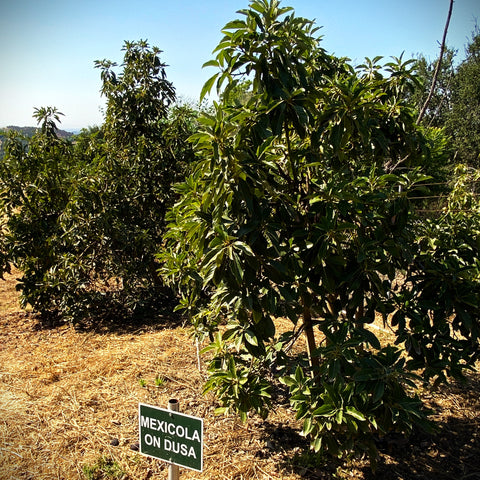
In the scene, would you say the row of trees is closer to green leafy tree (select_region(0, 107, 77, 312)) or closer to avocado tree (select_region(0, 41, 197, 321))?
avocado tree (select_region(0, 41, 197, 321))

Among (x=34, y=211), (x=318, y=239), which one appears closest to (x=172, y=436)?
(x=318, y=239)

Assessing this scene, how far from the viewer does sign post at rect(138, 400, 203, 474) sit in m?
1.72

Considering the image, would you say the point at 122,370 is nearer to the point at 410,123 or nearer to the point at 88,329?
the point at 88,329

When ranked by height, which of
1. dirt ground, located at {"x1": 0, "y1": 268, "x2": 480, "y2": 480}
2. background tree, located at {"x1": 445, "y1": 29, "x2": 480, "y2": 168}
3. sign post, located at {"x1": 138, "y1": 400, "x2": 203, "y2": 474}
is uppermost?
background tree, located at {"x1": 445, "y1": 29, "x2": 480, "y2": 168}

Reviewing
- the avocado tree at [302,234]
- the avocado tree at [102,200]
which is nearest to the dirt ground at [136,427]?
the avocado tree at [302,234]

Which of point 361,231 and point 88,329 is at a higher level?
point 361,231

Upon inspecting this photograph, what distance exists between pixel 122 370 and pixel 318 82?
3.16 metres

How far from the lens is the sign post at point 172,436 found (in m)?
1.72

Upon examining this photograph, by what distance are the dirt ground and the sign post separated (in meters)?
0.91

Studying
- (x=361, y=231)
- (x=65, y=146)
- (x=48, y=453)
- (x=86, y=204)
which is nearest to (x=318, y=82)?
(x=361, y=231)

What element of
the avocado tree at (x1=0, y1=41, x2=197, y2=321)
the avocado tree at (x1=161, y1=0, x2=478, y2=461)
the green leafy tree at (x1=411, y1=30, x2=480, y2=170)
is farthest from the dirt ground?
the green leafy tree at (x1=411, y1=30, x2=480, y2=170)

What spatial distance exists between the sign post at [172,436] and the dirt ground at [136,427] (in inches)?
36.0

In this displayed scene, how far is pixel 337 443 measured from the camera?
2137 mm

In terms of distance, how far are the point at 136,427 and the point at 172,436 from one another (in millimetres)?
1482
